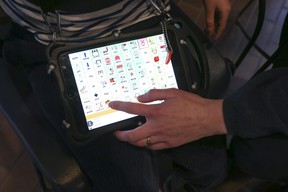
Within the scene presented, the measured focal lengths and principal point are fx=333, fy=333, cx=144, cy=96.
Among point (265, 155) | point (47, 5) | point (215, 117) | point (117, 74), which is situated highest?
point (47, 5)

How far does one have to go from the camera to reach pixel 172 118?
66 centimetres

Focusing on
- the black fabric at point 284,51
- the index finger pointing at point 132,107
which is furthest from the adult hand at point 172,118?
the black fabric at point 284,51

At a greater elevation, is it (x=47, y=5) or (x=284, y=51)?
(x=47, y=5)

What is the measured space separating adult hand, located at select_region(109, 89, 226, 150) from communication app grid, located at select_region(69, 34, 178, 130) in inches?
1.2

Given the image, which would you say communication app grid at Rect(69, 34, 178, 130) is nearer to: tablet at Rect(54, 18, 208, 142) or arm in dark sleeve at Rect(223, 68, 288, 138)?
tablet at Rect(54, 18, 208, 142)

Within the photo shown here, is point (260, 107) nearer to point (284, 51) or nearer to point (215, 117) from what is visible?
point (215, 117)

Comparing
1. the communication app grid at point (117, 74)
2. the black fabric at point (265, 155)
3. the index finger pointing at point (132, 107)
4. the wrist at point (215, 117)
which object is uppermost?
the communication app grid at point (117, 74)

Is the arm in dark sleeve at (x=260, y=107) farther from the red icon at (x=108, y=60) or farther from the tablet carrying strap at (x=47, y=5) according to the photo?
the tablet carrying strap at (x=47, y=5)

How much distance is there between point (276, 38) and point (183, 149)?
2.93 ft

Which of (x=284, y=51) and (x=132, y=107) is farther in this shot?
(x=284, y=51)

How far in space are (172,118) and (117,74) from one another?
0.47 ft

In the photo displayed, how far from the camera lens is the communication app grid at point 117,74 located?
0.66 metres

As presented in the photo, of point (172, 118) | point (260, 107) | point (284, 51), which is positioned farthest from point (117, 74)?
point (284, 51)

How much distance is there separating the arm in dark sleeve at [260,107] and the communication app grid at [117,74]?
0.45 feet
